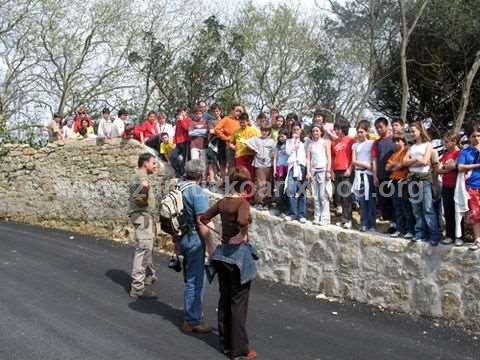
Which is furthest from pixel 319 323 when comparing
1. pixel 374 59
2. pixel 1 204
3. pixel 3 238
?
pixel 374 59

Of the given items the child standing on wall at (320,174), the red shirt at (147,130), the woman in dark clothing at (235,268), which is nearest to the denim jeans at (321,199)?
the child standing on wall at (320,174)

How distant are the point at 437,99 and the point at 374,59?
11.1ft

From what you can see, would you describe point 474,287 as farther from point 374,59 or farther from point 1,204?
point 374,59

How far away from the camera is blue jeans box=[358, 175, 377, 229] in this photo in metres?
8.20

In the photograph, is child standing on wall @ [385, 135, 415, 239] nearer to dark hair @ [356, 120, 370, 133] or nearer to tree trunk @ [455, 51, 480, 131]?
dark hair @ [356, 120, 370, 133]

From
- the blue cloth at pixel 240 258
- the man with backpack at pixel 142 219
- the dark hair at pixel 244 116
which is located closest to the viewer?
the blue cloth at pixel 240 258

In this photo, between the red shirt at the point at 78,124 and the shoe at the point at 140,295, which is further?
the red shirt at the point at 78,124

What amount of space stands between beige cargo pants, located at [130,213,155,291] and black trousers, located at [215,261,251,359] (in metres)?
2.03

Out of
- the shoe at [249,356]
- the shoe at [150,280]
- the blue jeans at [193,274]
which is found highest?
the blue jeans at [193,274]

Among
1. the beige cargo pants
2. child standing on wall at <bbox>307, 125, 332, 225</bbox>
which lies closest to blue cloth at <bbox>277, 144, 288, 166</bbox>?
child standing on wall at <bbox>307, 125, 332, 225</bbox>

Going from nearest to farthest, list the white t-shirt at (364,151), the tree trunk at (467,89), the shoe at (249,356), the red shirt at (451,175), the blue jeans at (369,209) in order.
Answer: the shoe at (249,356) < the red shirt at (451,175) < the blue jeans at (369,209) < the white t-shirt at (364,151) < the tree trunk at (467,89)

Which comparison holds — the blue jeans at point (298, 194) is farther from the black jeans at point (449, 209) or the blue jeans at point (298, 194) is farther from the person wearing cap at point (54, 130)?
the person wearing cap at point (54, 130)

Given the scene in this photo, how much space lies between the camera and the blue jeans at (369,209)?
8203 mm

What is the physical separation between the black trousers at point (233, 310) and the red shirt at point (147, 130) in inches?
281
